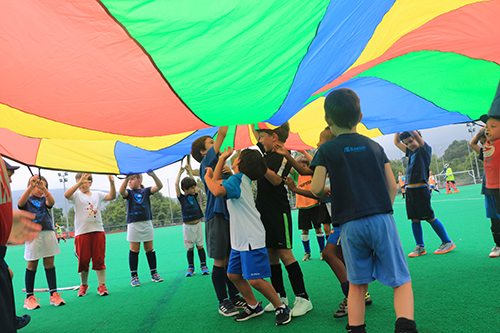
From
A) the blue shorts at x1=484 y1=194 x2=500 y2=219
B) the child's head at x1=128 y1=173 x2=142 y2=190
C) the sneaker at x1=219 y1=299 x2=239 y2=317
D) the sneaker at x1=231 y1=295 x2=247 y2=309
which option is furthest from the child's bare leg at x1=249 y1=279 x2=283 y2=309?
the child's head at x1=128 y1=173 x2=142 y2=190

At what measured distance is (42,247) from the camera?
407cm

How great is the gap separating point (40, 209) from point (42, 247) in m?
0.49

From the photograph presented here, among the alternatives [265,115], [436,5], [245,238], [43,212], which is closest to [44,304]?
[43,212]

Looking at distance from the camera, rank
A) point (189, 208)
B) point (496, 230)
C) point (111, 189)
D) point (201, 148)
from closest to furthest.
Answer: point (201, 148) < point (496, 230) < point (111, 189) < point (189, 208)

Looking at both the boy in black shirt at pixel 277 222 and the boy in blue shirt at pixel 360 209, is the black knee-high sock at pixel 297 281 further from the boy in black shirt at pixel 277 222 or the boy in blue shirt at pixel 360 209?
the boy in blue shirt at pixel 360 209

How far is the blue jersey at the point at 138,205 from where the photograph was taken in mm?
4988

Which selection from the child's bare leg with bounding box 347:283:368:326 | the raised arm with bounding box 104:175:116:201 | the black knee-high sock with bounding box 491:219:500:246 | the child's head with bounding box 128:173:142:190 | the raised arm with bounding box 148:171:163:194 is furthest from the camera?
the child's head with bounding box 128:173:142:190

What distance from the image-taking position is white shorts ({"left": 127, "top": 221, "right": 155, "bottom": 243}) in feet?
16.0

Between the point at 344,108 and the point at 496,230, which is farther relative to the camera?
the point at 496,230

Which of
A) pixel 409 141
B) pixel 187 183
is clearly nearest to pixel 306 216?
pixel 409 141

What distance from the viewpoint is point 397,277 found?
156cm

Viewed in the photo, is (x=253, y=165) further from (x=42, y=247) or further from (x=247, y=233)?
(x=42, y=247)

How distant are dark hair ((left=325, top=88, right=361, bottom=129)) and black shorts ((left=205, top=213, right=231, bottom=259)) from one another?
5.16ft

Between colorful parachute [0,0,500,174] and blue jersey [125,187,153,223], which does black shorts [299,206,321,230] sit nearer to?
colorful parachute [0,0,500,174]
